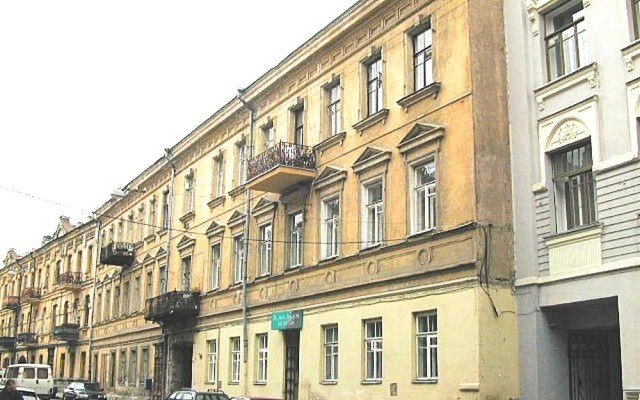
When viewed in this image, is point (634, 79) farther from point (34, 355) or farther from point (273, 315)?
point (34, 355)

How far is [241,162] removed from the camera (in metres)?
29.7

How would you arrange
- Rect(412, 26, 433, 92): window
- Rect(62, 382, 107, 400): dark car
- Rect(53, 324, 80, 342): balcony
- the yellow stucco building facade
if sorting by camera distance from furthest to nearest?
1. Rect(53, 324, 80, 342): balcony
2. Rect(62, 382, 107, 400): dark car
3. Rect(412, 26, 433, 92): window
4. the yellow stucco building facade

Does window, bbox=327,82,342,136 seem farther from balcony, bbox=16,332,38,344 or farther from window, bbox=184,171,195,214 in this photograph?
balcony, bbox=16,332,38,344

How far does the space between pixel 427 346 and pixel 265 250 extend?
954cm

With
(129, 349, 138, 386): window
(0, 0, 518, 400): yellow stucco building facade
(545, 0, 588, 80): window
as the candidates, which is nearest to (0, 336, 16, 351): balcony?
(129, 349, 138, 386): window

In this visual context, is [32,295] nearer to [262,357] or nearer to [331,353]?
[262,357]

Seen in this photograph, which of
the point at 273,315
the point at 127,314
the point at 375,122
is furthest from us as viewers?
the point at 127,314

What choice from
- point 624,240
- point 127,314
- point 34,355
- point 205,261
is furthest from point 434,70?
point 34,355

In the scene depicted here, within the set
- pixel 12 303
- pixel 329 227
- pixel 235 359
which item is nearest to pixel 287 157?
pixel 329 227

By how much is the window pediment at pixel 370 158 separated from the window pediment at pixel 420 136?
0.66m

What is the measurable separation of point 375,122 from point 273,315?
7.44m

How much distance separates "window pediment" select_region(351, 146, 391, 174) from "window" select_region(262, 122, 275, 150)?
21.0 feet

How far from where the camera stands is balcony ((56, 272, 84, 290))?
50.9 meters

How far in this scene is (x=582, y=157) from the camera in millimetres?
16328
